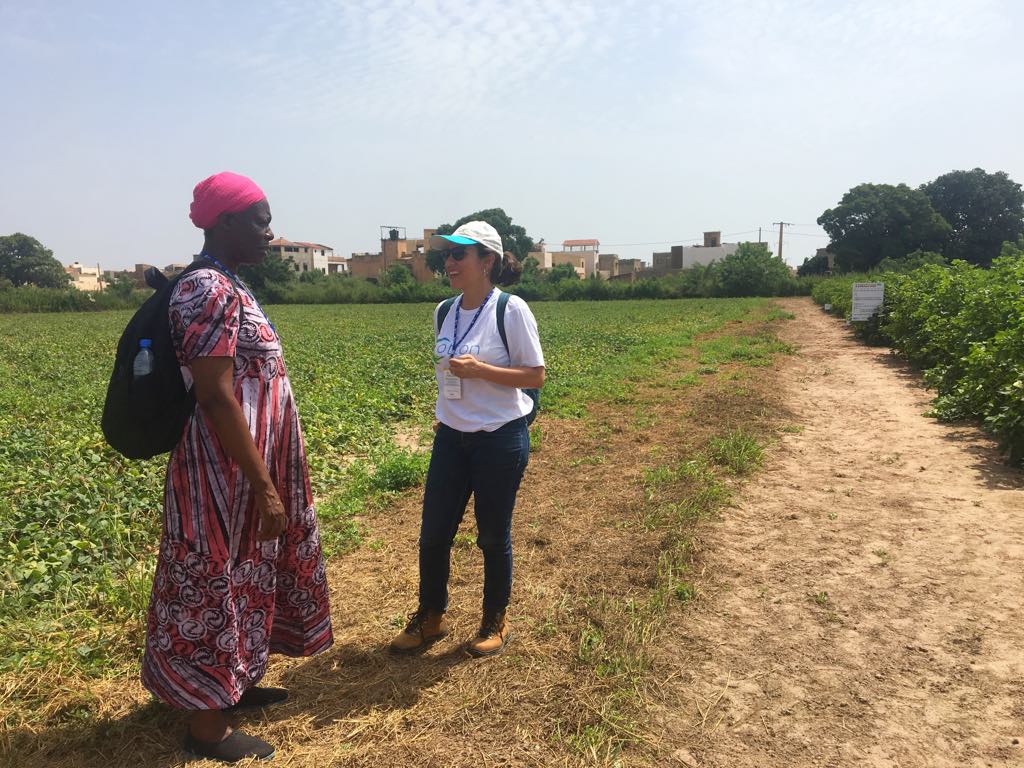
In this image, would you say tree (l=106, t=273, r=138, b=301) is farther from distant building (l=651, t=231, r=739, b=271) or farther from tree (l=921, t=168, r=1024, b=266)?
tree (l=921, t=168, r=1024, b=266)

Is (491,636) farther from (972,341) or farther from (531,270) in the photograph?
(531,270)

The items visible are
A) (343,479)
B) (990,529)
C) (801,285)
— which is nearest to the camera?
(990,529)

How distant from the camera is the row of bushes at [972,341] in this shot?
6.25 meters

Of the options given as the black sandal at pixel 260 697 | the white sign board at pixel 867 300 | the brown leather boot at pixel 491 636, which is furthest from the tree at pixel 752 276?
the black sandal at pixel 260 697

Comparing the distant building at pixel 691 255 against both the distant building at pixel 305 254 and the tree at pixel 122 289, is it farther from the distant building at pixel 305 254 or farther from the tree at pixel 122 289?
the tree at pixel 122 289

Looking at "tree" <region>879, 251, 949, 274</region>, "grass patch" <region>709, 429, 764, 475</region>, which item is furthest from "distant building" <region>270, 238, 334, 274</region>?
"grass patch" <region>709, 429, 764, 475</region>

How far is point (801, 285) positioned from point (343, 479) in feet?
171

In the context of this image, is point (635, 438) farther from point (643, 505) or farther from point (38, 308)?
point (38, 308)

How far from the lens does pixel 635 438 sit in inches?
293

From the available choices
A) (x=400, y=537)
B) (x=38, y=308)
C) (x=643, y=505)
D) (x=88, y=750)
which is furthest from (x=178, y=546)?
(x=38, y=308)

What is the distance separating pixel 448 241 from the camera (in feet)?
9.52

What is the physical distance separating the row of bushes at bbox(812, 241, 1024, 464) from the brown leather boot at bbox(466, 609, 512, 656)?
5.05 m

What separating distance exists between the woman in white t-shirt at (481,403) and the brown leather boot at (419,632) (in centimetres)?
17

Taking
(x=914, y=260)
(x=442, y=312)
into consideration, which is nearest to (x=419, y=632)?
(x=442, y=312)
